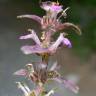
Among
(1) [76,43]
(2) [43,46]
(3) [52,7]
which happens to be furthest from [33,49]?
(1) [76,43]

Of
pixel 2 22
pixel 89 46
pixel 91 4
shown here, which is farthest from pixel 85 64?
pixel 2 22

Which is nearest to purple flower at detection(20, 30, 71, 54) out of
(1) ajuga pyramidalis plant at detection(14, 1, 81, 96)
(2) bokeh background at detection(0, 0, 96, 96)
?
(1) ajuga pyramidalis plant at detection(14, 1, 81, 96)

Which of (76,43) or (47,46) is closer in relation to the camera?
(47,46)

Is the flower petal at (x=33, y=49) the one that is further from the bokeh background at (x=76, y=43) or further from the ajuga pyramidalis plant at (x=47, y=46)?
the bokeh background at (x=76, y=43)

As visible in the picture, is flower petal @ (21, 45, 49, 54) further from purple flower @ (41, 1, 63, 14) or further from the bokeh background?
the bokeh background

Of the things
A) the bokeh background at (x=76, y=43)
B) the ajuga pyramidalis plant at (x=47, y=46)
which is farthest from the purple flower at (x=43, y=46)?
the bokeh background at (x=76, y=43)

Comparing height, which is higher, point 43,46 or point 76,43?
point 43,46

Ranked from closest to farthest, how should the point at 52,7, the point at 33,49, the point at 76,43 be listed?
the point at 33,49 < the point at 52,7 < the point at 76,43

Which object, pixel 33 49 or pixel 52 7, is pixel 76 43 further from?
pixel 33 49

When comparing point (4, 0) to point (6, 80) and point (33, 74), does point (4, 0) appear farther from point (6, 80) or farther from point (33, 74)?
point (33, 74)

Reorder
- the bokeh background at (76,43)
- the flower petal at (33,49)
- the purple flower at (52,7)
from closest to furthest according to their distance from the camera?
the flower petal at (33,49), the purple flower at (52,7), the bokeh background at (76,43)

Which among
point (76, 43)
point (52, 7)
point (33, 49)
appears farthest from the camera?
point (76, 43)
